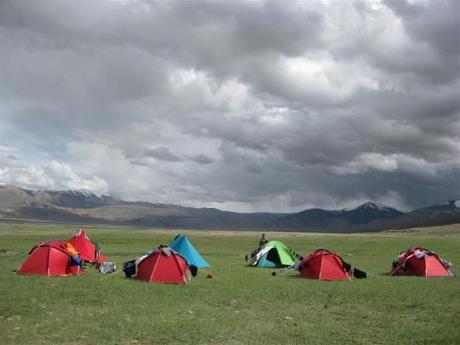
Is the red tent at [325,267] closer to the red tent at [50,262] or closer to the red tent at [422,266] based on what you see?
the red tent at [422,266]

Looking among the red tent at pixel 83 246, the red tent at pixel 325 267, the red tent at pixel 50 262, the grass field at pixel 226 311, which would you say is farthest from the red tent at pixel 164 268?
the red tent at pixel 83 246

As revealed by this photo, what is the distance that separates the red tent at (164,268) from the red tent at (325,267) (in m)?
8.42

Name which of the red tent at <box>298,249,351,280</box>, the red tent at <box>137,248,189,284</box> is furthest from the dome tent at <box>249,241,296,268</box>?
the red tent at <box>137,248,189,284</box>

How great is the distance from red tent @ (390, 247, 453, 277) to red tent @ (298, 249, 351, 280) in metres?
5.29

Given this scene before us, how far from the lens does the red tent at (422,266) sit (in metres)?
34.2

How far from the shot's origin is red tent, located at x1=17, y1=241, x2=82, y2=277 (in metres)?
30.7

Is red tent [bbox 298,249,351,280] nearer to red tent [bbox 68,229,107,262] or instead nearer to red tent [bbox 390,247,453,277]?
red tent [bbox 390,247,453,277]

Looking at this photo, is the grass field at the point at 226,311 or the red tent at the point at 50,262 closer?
the grass field at the point at 226,311

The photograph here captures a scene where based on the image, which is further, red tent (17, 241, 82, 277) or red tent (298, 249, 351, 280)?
red tent (298, 249, 351, 280)

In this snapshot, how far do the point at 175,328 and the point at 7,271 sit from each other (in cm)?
2051

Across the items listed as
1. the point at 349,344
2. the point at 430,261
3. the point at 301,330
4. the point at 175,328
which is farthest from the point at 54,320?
the point at 430,261

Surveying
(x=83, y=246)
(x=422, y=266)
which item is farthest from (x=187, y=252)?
(x=422, y=266)

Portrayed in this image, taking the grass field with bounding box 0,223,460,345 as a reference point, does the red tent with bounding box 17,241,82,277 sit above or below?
above

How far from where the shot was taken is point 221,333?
52.4ft
